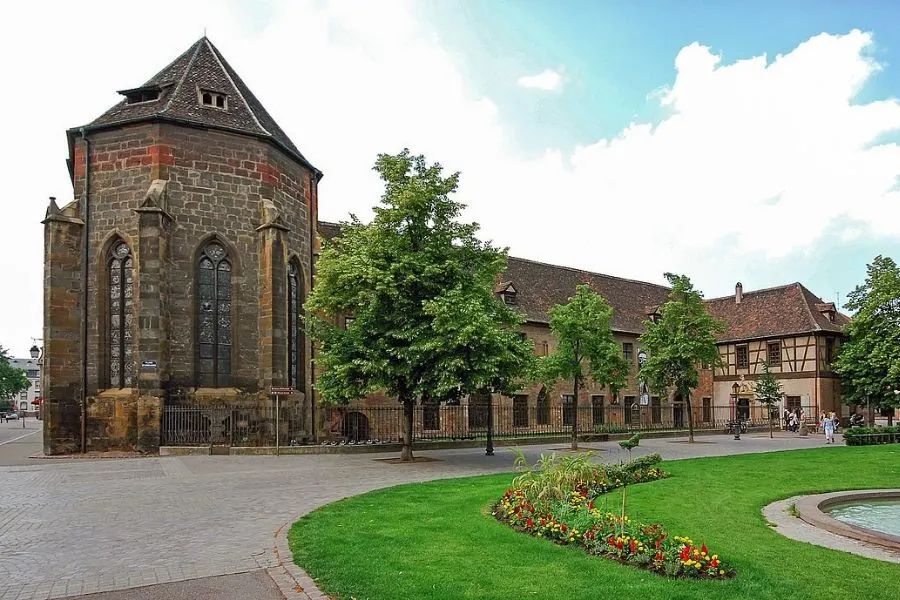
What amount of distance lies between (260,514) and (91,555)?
3056mm

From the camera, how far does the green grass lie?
20.5ft

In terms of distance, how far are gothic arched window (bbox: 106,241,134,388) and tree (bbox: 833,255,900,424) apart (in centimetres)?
3898

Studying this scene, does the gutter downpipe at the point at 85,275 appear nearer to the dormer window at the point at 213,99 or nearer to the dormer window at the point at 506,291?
the dormer window at the point at 213,99

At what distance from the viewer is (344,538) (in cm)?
862

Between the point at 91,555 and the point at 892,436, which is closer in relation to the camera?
the point at 91,555

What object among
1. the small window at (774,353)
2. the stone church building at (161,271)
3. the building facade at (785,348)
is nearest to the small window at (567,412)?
the building facade at (785,348)

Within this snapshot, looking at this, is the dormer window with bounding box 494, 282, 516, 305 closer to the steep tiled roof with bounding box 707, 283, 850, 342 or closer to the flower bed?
the steep tiled roof with bounding box 707, 283, 850, 342

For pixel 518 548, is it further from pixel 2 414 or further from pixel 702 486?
pixel 2 414

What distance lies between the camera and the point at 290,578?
7008mm

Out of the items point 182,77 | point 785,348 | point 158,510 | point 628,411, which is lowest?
point 628,411

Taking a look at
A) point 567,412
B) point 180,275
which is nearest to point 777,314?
point 567,412

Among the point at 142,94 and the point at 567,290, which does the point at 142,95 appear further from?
the point at 567,290

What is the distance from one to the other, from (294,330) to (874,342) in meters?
34.3

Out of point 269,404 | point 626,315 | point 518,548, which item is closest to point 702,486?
point 518,548
